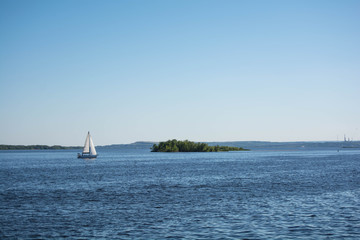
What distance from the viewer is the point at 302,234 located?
1065 inches

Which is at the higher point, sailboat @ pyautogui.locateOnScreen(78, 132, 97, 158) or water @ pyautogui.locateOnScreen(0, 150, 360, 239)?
sailboat @ pyautogui.locateOnScreen(78, 132, 97, 158)

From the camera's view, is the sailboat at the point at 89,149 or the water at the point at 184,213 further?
the sailboat at the point at 89,149

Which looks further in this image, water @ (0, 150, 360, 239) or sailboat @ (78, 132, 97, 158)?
sailboat @ (78, 132, 97, 158)

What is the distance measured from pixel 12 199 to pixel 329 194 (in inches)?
1611

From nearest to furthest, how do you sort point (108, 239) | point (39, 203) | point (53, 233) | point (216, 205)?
point (108, 239) → point (53, 233) → point (216, 205) → point (39, 203)

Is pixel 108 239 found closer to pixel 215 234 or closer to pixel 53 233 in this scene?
pixel 53 233

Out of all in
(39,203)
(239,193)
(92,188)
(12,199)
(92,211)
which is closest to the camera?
(92,211)

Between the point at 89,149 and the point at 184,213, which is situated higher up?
the point at 89,149

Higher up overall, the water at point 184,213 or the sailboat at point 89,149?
the sailboat at point 89,149

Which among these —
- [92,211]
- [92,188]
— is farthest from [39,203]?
[92,188]

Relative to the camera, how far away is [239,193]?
162 feet

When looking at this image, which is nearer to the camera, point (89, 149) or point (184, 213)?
point (184, 213)

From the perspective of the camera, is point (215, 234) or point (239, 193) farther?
point (239, 193)

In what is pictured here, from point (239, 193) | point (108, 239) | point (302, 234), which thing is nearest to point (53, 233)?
point (108, 239)
